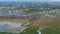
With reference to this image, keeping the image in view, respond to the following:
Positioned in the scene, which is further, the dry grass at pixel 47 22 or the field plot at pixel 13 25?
the dry grass at pixel 47 22

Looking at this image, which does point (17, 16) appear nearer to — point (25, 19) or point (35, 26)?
point (25, 19)

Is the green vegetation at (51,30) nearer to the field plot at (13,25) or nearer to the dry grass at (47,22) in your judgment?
the dry grass at (47,22)

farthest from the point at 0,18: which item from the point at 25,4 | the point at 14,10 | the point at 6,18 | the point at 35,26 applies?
the point at 25,4

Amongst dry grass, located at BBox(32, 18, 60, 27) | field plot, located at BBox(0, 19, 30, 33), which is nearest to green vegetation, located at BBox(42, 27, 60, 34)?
dry grass, located at BBox(32, 18, 60, 27)

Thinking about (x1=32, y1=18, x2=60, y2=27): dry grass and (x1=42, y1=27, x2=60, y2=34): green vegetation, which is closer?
(x1=42, y1=27, x2=60, y2=34): green vegetation

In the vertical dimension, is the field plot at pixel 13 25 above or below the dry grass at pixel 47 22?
above

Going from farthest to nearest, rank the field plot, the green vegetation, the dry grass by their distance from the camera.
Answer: the dry grass, the field plot, the green vegetation

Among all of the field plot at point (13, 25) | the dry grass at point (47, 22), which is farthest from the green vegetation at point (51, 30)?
the field plot at point (13, 25)

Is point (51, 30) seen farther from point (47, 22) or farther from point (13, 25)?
point (13, 25)

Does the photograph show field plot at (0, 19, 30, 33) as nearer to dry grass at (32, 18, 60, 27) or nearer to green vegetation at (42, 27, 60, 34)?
dry grass at (32, 18, 60, 27)

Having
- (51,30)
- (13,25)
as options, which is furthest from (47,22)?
(13,25)

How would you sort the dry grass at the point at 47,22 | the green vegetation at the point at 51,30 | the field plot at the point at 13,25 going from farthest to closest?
the dry grass at the point at 47,22
the field plot at the point at 13,25
the green vegetation at the point at 51,30
